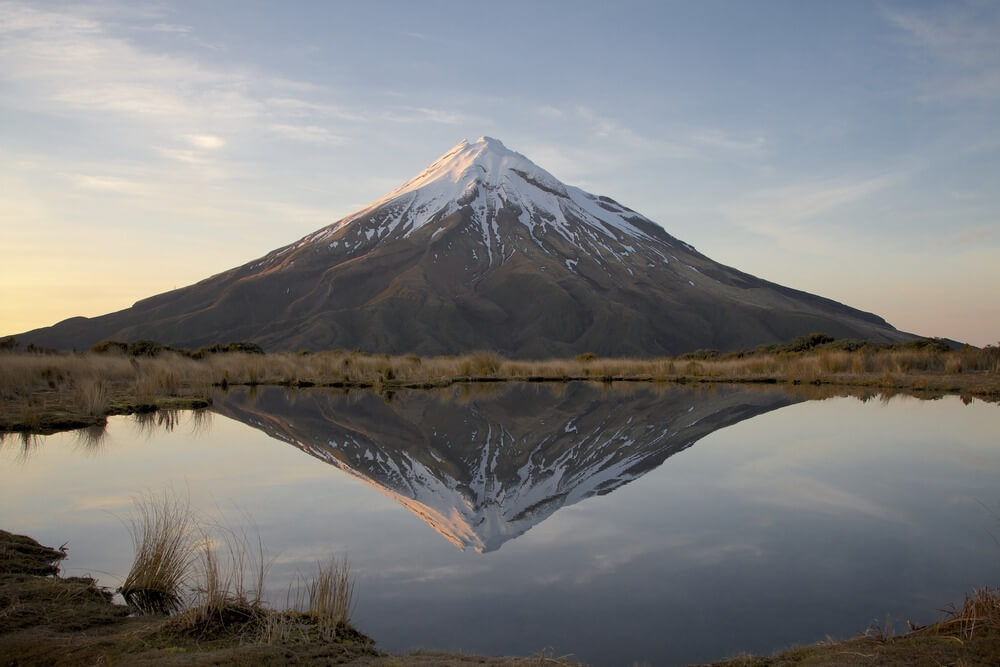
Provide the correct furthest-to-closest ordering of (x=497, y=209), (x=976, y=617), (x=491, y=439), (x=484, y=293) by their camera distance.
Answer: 1. (x=497, y=209)
2. (x=484, y=293)
3. (x=491, y=439)
4. (x=976, y=617)

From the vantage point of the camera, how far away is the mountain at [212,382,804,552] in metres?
7.89

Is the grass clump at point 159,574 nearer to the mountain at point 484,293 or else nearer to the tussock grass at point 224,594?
the tussock grass at point 224,594

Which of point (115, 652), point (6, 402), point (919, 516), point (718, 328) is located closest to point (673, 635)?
point (115, 652)

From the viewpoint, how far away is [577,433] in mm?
12938

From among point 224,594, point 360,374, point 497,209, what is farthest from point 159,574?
point 497,209

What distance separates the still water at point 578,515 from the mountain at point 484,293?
7119cm

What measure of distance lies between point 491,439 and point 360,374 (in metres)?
15.2

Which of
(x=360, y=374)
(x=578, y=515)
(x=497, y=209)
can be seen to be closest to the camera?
(x=578, y=515)

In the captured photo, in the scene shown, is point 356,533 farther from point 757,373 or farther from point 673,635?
point 757,373

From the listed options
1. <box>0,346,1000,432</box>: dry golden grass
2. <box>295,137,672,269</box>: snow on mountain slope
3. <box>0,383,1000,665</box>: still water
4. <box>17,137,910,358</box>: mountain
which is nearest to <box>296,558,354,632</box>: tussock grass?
<box>0,383,1000,665</box>: still water

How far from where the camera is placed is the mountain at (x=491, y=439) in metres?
7.89

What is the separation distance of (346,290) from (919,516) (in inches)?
3977

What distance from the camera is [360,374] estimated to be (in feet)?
87.8

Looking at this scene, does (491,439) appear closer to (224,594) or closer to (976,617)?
(224,594)
